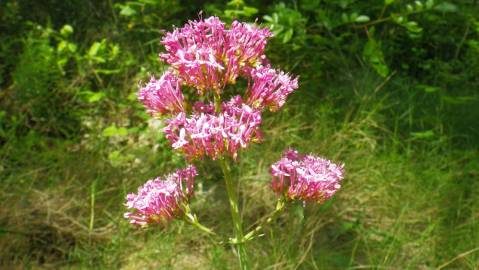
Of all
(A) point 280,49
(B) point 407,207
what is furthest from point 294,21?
(B) point 407,207

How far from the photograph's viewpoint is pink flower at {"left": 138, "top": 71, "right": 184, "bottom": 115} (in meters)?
1.60

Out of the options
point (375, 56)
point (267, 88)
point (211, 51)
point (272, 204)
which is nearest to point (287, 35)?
point (375, 56)

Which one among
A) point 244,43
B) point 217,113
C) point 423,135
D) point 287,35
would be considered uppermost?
point 244,43

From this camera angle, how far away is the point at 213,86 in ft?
5.10

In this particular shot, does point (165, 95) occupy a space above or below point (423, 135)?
above

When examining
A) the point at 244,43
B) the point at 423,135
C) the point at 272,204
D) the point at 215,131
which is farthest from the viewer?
the point at 423,135

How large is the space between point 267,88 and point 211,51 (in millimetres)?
211

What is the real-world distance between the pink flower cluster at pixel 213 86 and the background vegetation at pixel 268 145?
1.06 m

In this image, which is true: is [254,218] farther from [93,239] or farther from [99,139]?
[99,139]

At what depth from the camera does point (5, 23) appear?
4559mm

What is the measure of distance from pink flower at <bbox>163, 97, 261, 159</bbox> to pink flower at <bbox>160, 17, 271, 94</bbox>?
0.31 feet

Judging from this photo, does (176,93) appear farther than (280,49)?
No

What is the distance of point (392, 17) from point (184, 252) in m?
2.01

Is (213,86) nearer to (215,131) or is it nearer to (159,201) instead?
(215,131)
